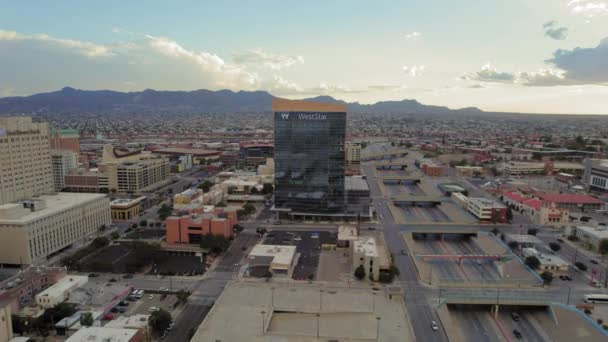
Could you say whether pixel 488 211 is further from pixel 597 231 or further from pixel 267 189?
pixel 267 189

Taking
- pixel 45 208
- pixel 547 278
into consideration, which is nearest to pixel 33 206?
pixel 45 208

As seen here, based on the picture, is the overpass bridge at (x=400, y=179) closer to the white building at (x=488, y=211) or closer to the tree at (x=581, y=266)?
the white building at (x=488, y=211)

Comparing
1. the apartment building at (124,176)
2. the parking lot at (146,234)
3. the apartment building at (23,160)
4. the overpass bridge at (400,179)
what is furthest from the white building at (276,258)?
the overpass bridge at (400,179)

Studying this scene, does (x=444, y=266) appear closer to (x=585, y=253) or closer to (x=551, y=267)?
(x=551, y=267)

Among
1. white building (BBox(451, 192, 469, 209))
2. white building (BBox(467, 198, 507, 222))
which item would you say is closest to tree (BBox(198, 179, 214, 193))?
white building (BBox(451, 192, 469, 209))

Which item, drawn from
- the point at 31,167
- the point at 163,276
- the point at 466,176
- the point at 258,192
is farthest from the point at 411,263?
the point at 466,176

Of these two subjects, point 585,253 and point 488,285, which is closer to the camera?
point 488,285
